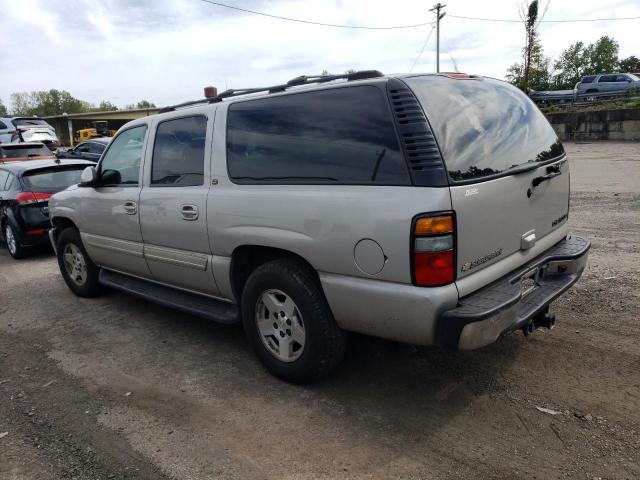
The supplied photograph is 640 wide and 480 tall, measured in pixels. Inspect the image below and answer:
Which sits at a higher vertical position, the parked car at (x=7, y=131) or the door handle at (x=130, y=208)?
the parked car at (x=7, y=131)

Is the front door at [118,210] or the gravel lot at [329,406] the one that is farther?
the front door at [118,210]

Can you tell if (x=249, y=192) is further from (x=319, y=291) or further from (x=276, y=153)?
(x=319, y=291)

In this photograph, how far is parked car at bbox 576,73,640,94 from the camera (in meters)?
27.9

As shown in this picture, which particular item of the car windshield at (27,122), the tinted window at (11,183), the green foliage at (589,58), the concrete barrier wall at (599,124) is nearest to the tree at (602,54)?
the green foliage at (589,58)

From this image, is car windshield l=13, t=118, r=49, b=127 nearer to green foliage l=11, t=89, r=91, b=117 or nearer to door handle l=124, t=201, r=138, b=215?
door handle l=124, t=201, r=138, b=215

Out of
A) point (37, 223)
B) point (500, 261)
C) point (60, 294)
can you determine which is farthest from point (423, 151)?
point (37, 223)

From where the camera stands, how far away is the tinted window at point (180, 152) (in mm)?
3821

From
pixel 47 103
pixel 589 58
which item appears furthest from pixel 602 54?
pixel 47 103

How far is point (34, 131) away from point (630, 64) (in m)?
75.2

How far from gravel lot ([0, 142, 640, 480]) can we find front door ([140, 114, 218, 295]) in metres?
0.66

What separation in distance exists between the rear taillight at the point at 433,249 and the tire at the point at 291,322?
0.74m

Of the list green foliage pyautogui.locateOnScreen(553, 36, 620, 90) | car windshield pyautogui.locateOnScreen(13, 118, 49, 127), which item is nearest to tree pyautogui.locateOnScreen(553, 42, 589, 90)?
green foliage pyautogui.locateOnScreen(553, 36, 620, 90)

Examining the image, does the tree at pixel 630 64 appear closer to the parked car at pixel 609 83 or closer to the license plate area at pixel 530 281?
the parked car at pixel 609 83

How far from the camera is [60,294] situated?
586cm
